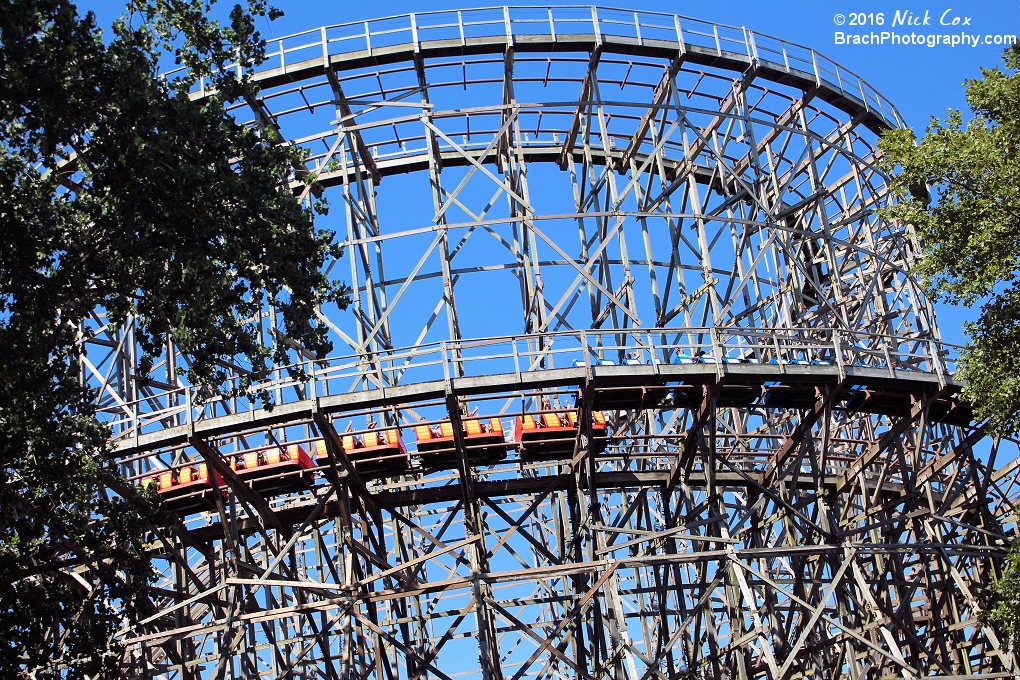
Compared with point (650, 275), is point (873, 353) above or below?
below

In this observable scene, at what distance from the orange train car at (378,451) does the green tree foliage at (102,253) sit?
4.47 m

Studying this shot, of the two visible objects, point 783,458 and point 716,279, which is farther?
point 716,279

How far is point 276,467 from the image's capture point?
20641mm

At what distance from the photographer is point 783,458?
2219cm

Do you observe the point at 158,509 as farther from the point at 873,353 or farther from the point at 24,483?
the point at 873,353

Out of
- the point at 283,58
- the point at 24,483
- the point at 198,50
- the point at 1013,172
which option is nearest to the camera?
the point at 24,483

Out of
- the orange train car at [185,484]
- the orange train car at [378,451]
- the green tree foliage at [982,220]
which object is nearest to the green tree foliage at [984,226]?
the green tree foliage at [982,220]

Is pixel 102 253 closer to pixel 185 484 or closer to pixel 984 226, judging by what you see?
pixel 185 484

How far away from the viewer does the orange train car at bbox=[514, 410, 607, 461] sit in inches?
823

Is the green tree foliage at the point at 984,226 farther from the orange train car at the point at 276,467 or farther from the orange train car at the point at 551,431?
the orange train car at the point at 276,467

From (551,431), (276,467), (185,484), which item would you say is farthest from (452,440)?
(185,484)

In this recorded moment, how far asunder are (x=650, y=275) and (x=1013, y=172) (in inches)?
355

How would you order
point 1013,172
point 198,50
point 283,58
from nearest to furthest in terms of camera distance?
point 198,50 → point 1013,172 → point 283,58

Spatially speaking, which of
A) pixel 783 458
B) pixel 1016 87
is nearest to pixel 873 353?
pixel 783 458
